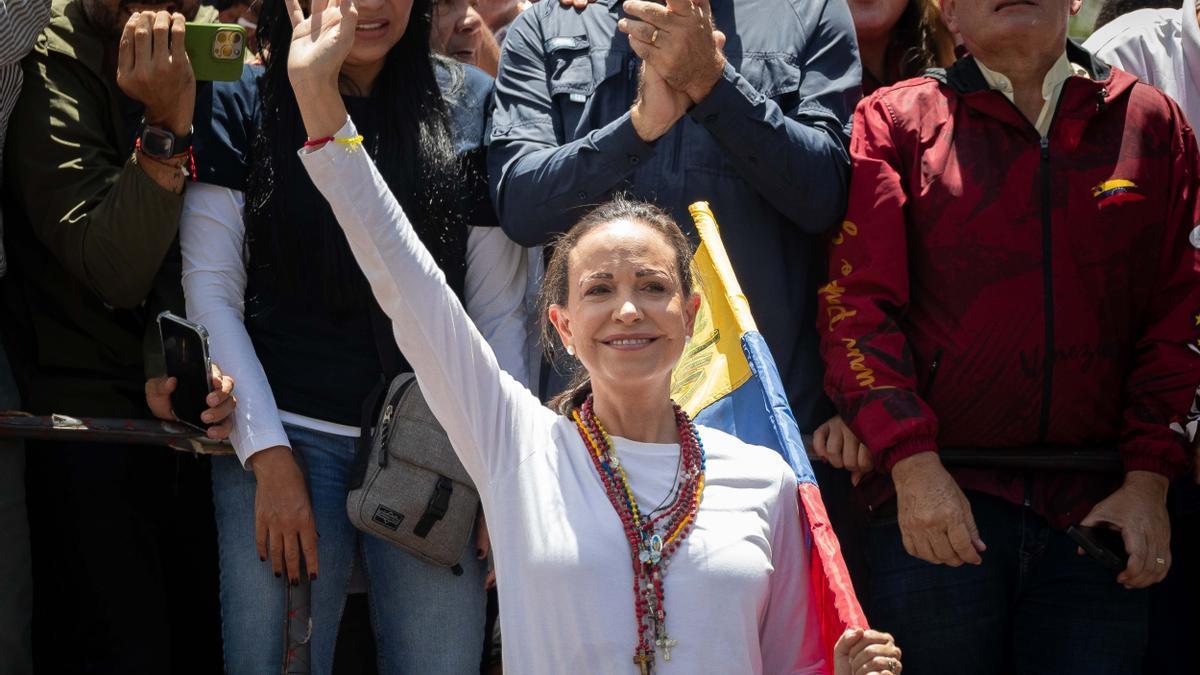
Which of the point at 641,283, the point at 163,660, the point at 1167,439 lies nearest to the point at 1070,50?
the point at 1167,439

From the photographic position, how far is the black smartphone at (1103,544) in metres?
3.55

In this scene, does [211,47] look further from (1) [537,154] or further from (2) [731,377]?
(2) [731,377]

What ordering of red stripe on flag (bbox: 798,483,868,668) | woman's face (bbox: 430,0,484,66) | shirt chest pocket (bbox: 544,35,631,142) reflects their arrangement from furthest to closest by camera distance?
woman's face (bbox: 430,0,484,66), shirt chest pocket (bbox: 544,35,631,142), red stripe on flag (bbox: 798,483,868,668)

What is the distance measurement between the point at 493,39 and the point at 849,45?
1818 mm

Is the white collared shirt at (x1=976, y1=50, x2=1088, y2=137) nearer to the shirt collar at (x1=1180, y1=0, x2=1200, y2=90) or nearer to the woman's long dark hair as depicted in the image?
the shirt collar at (x1=1180, y1=0, x2=1200, y2=90)

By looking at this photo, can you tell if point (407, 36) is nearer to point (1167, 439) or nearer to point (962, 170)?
point (962, 170)

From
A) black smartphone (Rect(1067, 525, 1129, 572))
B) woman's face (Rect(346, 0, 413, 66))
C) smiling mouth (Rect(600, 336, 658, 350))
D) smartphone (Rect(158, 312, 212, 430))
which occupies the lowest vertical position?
black smartphone (Rect(1067, 525, 1129, 572))

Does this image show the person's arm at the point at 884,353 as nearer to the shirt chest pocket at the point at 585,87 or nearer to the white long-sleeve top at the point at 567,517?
the white long-sleeve top at the point at 567,517

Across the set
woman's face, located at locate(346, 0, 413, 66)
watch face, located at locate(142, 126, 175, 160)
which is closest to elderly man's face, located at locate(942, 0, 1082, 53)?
woman's face, located at locate(346, 0, 413, 66)

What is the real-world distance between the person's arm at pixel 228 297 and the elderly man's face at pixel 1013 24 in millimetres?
1880

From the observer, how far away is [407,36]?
4.08 metres

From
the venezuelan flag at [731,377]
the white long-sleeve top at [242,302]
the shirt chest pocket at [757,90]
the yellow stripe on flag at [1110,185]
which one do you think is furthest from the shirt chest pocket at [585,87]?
the yellow stripe on flag at [1110,185]

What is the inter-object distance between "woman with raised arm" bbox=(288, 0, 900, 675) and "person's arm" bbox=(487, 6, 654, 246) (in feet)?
1.46

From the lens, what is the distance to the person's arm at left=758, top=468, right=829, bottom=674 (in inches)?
120
